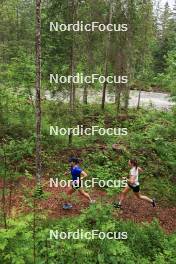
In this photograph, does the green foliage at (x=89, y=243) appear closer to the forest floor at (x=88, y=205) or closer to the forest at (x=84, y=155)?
the forest at (x=84, y=155)

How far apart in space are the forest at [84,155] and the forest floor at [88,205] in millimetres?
36

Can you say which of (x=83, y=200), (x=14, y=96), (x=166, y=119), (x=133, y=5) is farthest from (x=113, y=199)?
(x=133, y=5)

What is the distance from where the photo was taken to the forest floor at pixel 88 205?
491 inches

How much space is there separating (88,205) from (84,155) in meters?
5.09

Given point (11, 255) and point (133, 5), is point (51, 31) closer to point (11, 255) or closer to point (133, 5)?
point (133, 5)

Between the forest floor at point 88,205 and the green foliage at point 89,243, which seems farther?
the forest floor at point 88,205

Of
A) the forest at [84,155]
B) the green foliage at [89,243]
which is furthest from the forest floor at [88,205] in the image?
the green foliage at [89,243]

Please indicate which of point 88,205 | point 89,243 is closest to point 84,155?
point 88,205

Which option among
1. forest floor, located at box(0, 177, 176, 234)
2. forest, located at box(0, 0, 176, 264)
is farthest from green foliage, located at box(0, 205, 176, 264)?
forest floor, located at box(0, 177, 176, 234)

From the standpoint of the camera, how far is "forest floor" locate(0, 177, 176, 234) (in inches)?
491

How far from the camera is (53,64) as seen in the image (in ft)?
70.7

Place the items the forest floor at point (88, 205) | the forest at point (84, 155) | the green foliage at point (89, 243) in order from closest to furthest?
the green foliage at point (89, 243) → the forest at point (84, 155) → the forest floor at point (88, 205)

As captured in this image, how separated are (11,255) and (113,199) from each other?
610 cm

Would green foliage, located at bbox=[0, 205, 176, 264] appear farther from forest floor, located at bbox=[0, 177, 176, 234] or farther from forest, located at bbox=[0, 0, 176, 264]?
forest floor, located at bbox=[0, 177, 176, 234]
